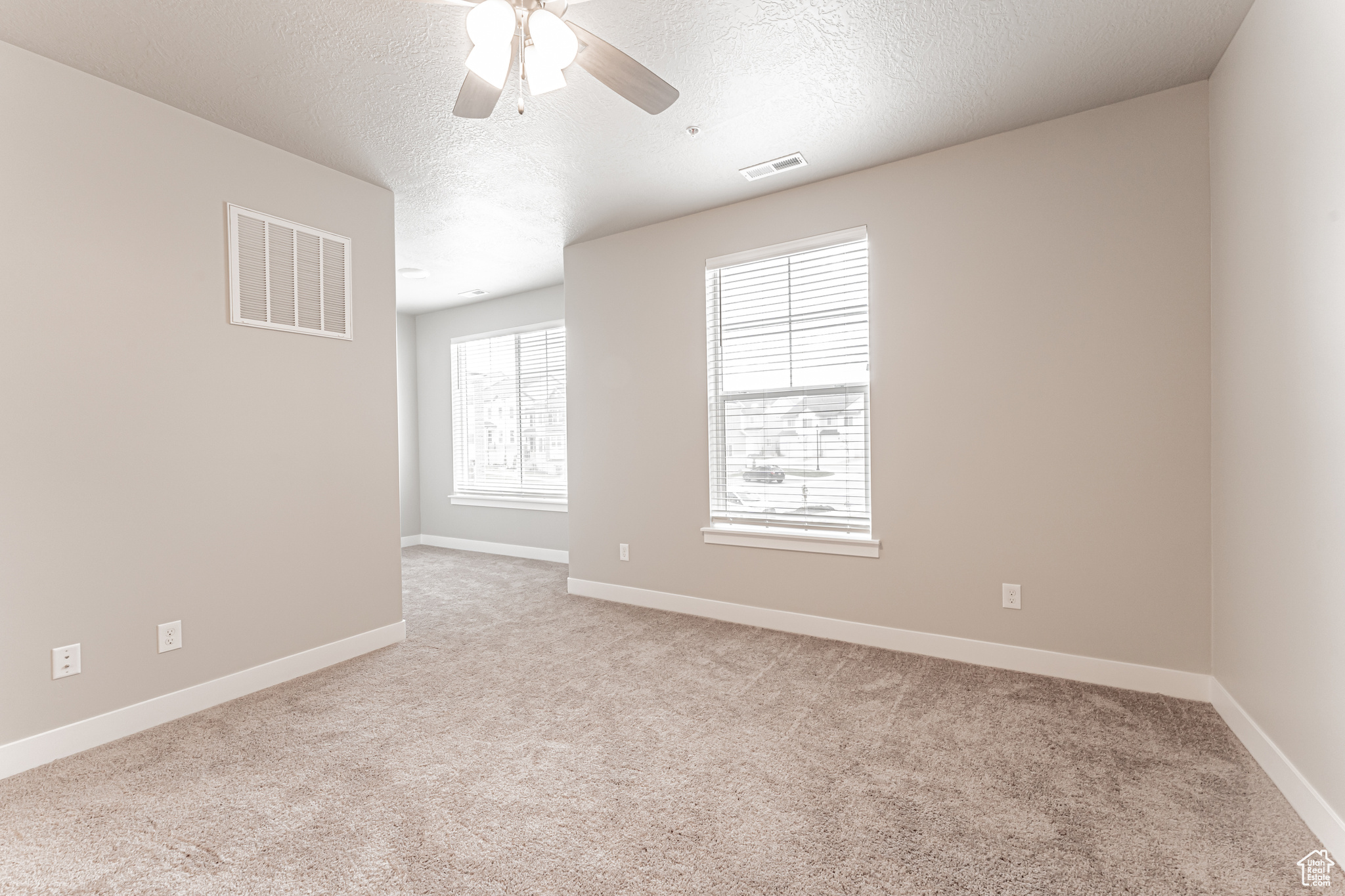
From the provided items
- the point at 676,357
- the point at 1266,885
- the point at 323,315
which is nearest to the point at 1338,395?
the point at 1266,885

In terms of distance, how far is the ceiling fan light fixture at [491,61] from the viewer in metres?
1.70

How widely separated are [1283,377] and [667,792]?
7.75 ft

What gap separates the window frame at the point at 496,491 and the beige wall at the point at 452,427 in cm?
3

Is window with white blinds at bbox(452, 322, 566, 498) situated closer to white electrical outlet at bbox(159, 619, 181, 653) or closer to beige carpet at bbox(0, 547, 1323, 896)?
beige carpet at bbox(0, 547, 1323, 896)

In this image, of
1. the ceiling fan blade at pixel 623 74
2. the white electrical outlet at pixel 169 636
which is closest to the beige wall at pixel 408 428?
the white electrical outlet at pixel 169 636

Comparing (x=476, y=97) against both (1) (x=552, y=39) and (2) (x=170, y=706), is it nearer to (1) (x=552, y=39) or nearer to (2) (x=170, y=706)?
(1) (x=552, y=39)

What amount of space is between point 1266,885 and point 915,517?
6.15 ft

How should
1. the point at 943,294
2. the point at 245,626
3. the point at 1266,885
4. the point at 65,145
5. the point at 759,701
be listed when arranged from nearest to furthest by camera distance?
the point at 1266,885 < the point at 65,145 < the point at 759,701 < the point at 245,626 < the point at 943,294

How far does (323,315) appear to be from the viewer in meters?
3.21

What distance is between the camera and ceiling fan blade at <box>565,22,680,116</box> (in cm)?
179

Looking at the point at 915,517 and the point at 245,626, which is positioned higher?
the point at 915,517

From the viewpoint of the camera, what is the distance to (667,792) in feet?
6.59

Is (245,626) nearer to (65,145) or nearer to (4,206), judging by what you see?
(4,206)

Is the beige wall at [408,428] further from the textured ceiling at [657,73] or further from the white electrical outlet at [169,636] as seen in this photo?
the white electrical outlet at [169,636]
